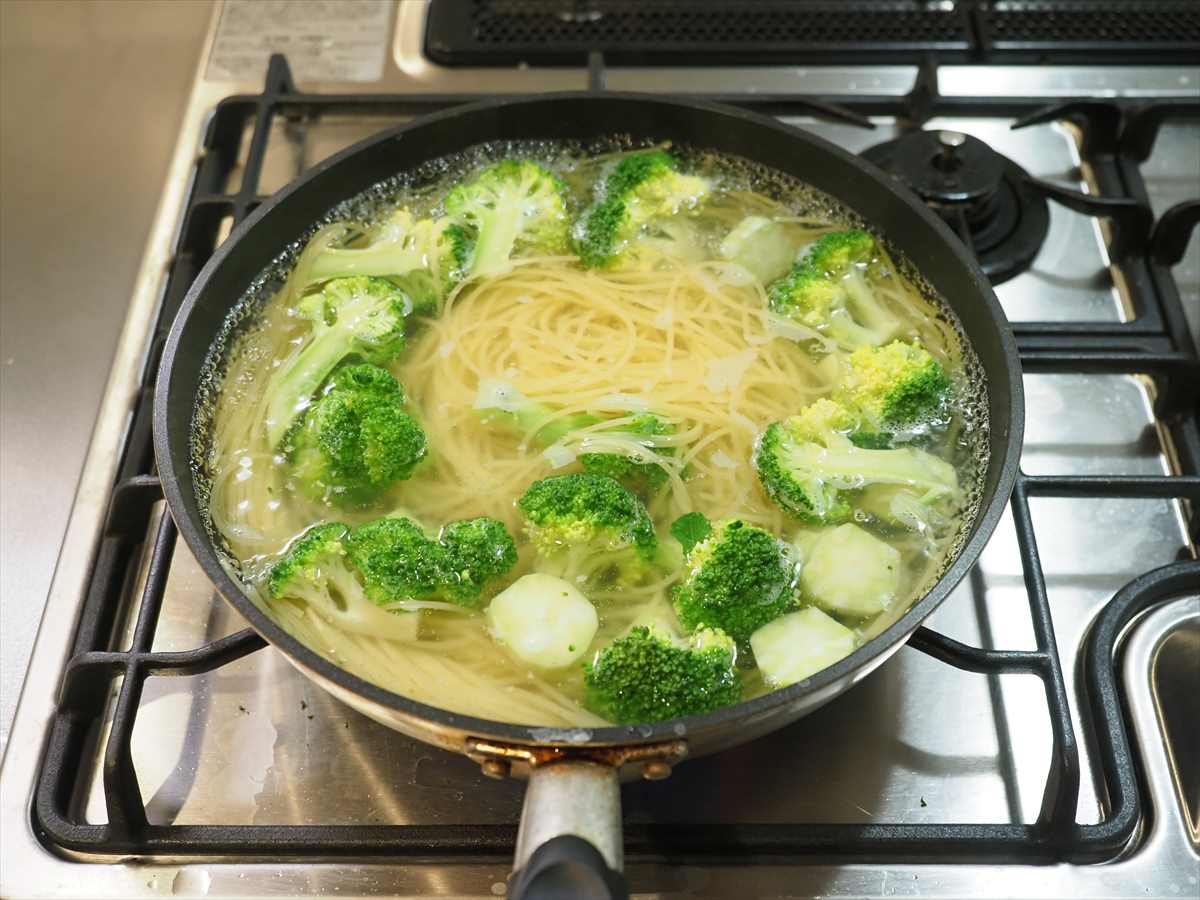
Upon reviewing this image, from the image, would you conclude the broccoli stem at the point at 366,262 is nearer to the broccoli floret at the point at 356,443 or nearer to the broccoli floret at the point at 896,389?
the broccoli floret at the point at 356,443

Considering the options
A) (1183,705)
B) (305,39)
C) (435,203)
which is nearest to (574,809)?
(1183,705)

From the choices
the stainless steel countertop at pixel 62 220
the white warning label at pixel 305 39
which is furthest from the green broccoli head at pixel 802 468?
the white warning label at pixel 305 39

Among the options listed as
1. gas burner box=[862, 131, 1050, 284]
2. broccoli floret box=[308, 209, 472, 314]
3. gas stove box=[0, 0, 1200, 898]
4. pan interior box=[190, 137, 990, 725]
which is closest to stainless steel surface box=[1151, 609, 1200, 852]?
gas stove box=[0, 0, 1200, 898]

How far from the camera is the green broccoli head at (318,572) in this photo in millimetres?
1517

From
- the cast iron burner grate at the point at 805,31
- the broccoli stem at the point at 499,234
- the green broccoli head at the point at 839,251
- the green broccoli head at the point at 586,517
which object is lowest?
the green broccoli head at the point at 586,517

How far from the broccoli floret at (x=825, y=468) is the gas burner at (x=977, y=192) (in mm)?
588

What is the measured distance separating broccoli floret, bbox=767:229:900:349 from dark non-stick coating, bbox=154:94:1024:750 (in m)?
0.09

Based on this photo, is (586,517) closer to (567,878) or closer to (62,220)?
Result: (567,878)

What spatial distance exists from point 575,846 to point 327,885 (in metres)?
0.59

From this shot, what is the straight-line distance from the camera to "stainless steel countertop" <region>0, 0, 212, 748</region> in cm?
192

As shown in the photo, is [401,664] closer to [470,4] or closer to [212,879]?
[212,879]

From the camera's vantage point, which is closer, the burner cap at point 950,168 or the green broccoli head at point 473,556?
the green broccoli head at point 473,556

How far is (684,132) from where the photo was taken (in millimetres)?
2021

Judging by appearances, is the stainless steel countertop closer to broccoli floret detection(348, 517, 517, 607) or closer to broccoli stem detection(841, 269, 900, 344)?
broccoli floret detection(348, 517, 517, 607)
